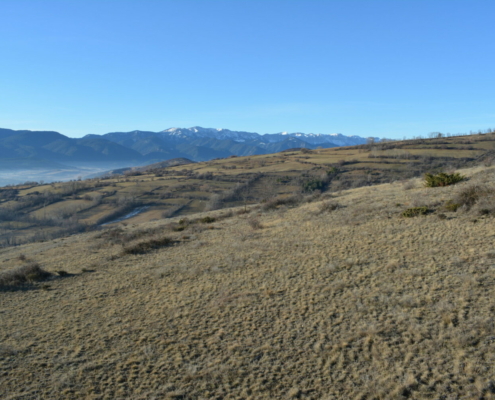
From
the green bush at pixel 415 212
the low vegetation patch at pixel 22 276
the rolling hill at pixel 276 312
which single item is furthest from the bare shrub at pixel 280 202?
the low vegetation patch at pixel 22 276

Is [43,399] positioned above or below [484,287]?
below

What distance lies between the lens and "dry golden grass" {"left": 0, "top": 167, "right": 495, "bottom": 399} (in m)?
7.93

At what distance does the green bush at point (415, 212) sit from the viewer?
19.6m

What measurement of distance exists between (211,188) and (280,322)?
7588 centimetres

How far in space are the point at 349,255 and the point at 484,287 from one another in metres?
5.94

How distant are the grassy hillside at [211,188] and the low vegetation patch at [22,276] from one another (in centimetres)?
4276

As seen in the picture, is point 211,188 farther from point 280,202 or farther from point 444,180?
point 444,180

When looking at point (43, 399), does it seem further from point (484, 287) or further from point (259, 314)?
point (484, 287)

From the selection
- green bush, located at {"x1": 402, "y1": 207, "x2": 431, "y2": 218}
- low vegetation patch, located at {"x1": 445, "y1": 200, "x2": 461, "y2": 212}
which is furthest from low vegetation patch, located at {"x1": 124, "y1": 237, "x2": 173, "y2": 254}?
low vegetation patch, located at {"x1": 445, "y1": 200, "x2": 461, "y2": 212}

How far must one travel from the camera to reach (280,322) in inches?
421

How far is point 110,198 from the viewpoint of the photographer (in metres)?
83.2

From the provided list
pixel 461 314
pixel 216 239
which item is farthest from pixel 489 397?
pixel 216 239

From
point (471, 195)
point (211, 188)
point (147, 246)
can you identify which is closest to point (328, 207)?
point (471, 195)

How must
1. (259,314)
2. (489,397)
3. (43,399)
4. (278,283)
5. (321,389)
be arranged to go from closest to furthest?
(489,397) → (321,389) → (43,399) → (259,314) → (278,283)
